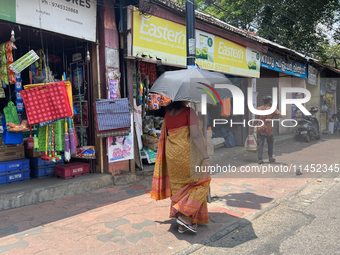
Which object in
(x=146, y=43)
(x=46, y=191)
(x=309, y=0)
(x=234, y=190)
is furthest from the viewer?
(x=309, y=0)

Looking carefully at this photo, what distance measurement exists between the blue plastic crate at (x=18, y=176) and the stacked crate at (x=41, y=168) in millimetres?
212

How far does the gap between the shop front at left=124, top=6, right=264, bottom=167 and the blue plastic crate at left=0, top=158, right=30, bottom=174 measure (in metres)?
2.19

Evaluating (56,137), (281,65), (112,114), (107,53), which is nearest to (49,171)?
(56,137)

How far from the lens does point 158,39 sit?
621 cm

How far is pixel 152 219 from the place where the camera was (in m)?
3.91

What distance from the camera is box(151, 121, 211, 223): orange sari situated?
338 centimetres

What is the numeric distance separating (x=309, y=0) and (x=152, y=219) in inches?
713

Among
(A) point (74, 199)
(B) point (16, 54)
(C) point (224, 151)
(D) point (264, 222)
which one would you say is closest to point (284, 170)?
(C) point (224, 151)

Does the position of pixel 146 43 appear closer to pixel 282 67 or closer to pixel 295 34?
pixel 282 67

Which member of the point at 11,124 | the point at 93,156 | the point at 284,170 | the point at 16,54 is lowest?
the point at 284,170

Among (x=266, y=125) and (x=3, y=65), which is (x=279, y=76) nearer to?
(x=266, y=125)

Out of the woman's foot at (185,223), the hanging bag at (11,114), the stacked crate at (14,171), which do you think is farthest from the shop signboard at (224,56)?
the woman's foot at (185,223)

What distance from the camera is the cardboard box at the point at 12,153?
503 centimetres

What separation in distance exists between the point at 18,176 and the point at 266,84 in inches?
447
